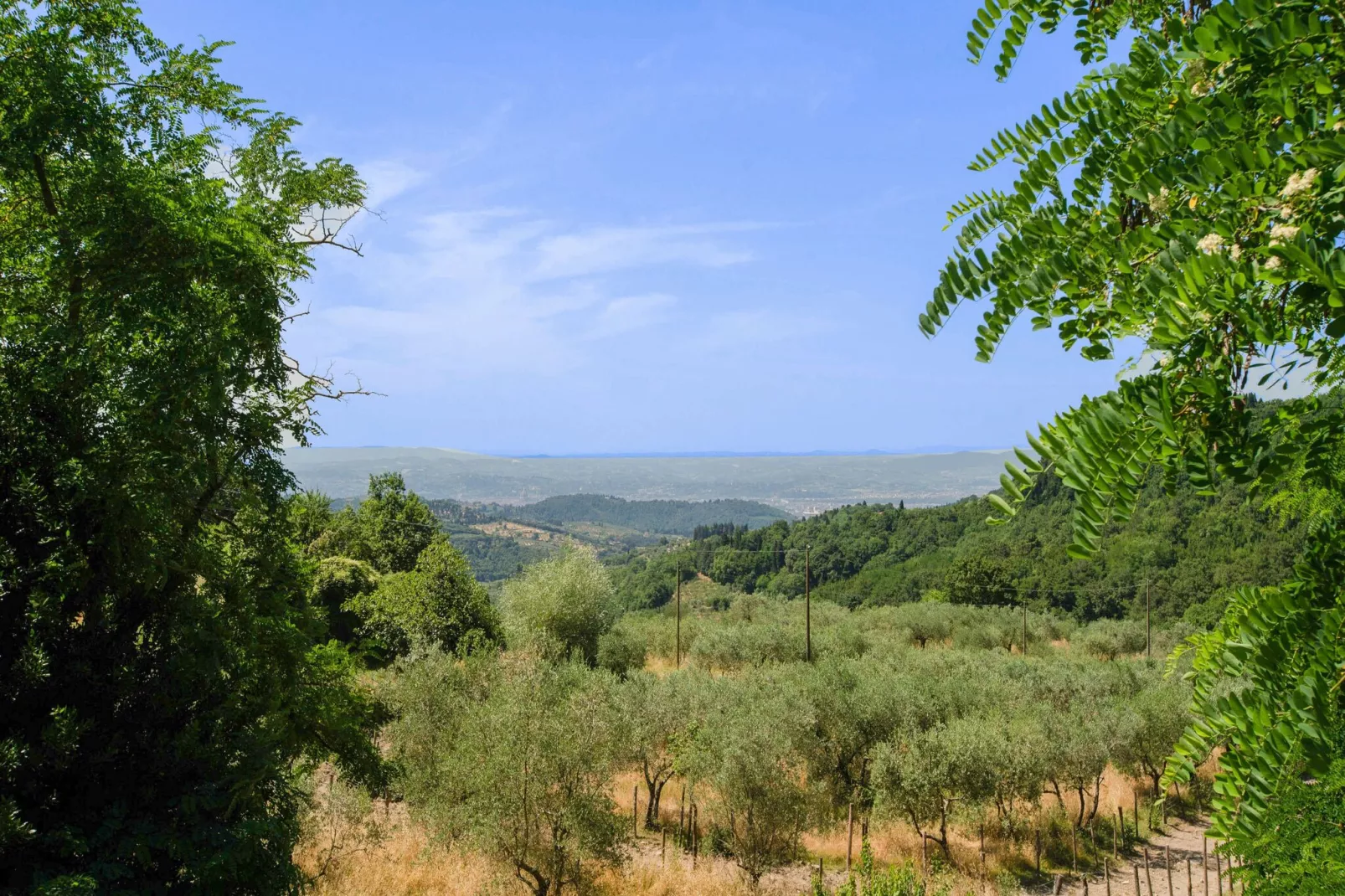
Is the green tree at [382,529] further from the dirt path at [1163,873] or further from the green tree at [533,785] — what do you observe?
the dirt path at [1163,873]

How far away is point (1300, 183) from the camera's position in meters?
0.79

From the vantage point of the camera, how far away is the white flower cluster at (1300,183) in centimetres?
78

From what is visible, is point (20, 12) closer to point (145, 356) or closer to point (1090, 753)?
point (145, 356)

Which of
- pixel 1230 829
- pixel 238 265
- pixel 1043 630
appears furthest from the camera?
pixel 1043 630

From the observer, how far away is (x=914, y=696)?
60.8 feet

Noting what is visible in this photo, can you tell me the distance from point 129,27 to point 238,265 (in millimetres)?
2284

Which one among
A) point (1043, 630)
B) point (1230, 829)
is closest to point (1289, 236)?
point (1230, 829)

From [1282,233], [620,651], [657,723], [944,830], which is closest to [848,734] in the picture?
[944,830]

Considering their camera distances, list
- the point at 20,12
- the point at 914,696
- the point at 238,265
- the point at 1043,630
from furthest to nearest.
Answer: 1. the point at 1043,630
2. the point at 914,696
3. the point at 238,265
4. the point at 20,12

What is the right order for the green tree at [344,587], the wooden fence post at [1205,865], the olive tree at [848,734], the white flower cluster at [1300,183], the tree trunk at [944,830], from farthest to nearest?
1. the green tree at [344,587]
2. the olive tree at [848,734]
3. the tree trunk at [944,830]
4. the wooden fence post at [1205,865]
5. the white flower cluster at [1300,183]

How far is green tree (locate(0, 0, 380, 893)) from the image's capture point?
477 centimetres

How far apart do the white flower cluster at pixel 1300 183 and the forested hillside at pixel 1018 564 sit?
2235 centimetres

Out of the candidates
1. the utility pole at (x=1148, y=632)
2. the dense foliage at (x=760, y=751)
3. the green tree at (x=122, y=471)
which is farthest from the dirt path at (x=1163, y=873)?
the utility pole at (x=1148, y=632)

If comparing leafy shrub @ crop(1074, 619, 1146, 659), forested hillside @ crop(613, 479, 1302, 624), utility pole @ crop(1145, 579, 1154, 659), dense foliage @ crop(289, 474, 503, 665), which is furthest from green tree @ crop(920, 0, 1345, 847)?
leafy shrub @ crop(1074, 619, 1146, 659)
